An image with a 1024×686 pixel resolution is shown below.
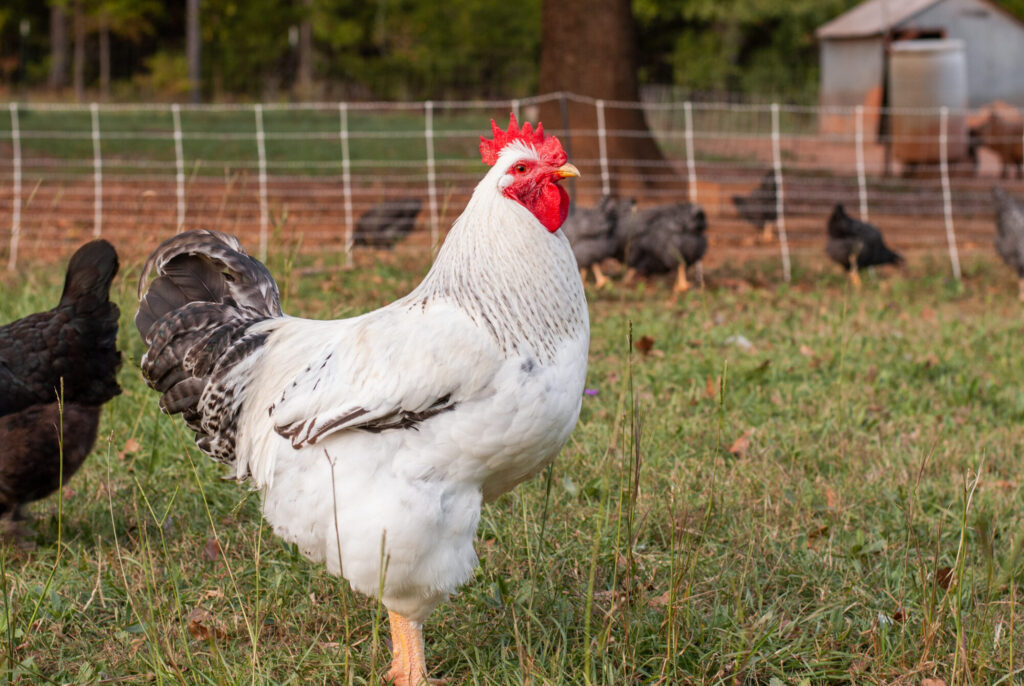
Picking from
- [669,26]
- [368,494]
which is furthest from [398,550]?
[669,26]

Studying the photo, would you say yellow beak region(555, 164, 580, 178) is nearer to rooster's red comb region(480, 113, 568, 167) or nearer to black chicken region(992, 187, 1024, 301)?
rooster's red comb region(480, 113, 568, 167)

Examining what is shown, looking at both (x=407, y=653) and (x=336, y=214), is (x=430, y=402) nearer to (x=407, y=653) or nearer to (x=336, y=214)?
(x=407, y=653)

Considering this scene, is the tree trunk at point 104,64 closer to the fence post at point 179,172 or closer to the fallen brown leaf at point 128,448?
the fence post at point 179,172

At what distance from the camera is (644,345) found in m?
6.76

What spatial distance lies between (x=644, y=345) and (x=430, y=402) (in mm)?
4189

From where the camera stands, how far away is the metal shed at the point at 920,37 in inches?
955

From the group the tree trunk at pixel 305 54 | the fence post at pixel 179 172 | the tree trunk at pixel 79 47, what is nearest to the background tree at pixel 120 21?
the tree trunk at pixel 79 47

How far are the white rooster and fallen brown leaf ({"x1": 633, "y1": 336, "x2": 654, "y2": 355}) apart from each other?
363 cm

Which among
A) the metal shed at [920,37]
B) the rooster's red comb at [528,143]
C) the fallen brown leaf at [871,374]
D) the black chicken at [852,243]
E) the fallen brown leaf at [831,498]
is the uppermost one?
the metal shed at [920,37]

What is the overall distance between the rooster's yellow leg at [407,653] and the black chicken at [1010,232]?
838 centimetres

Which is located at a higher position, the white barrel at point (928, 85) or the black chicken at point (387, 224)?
the white barrel at point (928, 85)

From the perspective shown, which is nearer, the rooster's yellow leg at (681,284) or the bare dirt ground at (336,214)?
the rooster's yellow leg at (681,284)

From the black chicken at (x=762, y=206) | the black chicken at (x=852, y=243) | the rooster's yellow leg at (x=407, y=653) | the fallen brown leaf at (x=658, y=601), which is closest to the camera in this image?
the rooster's yellow leg at (x=407, y=653)

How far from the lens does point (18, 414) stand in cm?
403
